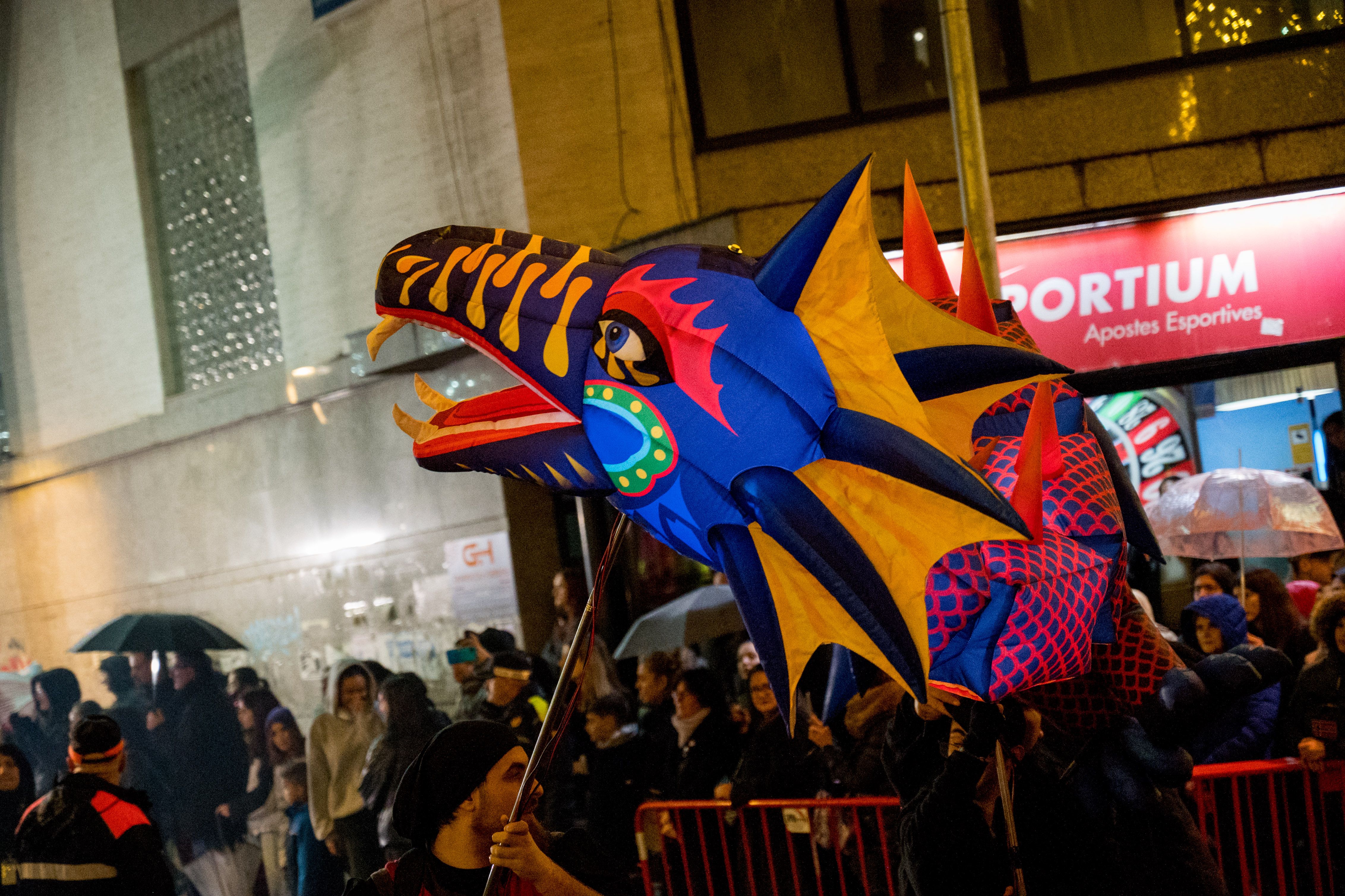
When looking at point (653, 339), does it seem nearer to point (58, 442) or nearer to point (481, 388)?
point (481, 388)

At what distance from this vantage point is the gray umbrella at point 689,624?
21.9ft

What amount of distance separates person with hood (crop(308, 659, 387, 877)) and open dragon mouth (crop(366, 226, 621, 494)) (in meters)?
5.62

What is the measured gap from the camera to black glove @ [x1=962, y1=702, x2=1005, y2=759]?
2590 mm

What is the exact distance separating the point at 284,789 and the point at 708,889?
4623 mm

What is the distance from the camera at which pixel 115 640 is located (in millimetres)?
8781

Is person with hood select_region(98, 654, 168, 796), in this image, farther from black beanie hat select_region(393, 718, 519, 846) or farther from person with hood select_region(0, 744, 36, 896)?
black beanie hat select_region(393, 718, 519, 846)

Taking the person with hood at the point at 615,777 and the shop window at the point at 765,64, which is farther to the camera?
the shop window at the point at 765,64

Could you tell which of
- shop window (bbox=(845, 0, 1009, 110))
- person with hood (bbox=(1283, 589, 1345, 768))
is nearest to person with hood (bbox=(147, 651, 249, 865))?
shop window (bbox=(845, 0, 1009, 110))

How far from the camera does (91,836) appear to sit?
4762 mm

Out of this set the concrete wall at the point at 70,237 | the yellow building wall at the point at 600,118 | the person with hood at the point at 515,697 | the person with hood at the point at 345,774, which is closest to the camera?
the person with hood at the point at 515,697

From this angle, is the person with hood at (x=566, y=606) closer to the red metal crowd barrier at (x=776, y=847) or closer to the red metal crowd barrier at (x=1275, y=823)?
the red metal crowd barrier at (x=776, y=847)

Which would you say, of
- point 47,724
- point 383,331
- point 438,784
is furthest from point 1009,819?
point 47,724

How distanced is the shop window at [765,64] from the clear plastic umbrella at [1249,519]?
346 centimetres

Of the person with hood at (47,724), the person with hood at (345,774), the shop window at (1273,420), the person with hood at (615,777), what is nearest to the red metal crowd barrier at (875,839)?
the person with hood at (615,777)
